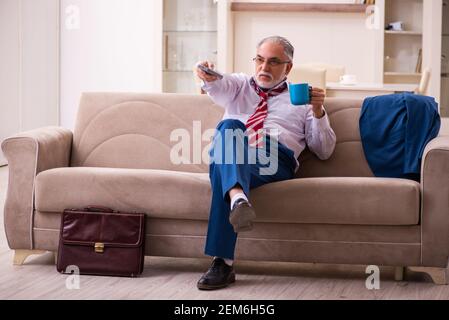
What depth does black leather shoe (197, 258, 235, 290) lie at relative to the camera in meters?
2.84

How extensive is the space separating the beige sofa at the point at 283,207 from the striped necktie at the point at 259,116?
239 millimetres

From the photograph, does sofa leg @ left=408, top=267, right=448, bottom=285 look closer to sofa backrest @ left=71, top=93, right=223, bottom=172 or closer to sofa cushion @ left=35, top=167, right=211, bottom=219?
sofa cushion @ left=35, top=167, right=211, bottom=219

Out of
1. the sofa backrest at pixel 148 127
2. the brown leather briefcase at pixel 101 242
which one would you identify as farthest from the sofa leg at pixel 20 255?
the sofa backrest at pixel 148 127

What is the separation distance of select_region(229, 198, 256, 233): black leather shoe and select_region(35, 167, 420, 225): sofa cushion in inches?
8.8

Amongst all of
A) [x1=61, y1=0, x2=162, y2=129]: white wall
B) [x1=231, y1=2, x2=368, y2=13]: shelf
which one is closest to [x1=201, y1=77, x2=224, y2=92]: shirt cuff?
[x1=231, y1=2, x2=368, y2=13]: shelf

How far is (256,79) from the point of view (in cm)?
325

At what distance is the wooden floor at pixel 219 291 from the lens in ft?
9.07

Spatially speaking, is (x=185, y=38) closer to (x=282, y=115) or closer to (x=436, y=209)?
(x=282, y=115)

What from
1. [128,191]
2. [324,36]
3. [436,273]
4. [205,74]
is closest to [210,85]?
[205,74]

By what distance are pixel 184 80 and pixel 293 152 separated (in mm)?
3954
